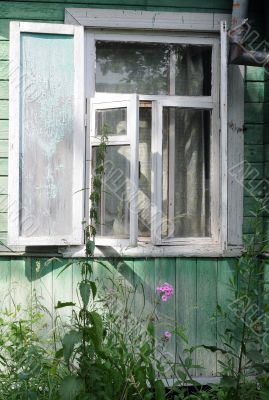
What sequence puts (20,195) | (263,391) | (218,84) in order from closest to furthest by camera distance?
(263,391), (20,195), (218,84)

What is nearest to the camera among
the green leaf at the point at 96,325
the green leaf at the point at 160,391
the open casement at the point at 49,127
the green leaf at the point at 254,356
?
the green leaf at the point at 96,325

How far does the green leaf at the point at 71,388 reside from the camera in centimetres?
294

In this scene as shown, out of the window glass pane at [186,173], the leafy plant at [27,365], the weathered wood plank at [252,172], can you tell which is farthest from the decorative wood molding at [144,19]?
the leafy plant at [27,365]

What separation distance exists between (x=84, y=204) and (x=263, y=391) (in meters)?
1.77

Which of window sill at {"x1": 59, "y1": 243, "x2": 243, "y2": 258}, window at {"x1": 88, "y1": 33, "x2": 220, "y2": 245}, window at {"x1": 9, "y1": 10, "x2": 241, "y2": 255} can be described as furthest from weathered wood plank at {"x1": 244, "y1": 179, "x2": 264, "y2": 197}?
window sill at {"x1": 59, "y1": 243, "x2": 243, "y2": 258}

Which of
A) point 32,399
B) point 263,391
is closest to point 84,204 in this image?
point 32,399

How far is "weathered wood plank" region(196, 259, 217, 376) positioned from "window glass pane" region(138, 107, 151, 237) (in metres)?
0.44

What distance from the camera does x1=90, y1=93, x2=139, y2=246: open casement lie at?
4.48 meters

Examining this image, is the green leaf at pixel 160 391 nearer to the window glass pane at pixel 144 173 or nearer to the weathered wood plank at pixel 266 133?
the window glass pane at pixel 144 173

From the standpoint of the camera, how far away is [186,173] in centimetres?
467

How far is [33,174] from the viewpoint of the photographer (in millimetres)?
4387

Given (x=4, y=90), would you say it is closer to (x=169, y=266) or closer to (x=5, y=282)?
(x=5, y=282)

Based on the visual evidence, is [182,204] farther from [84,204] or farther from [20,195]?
[20,195]

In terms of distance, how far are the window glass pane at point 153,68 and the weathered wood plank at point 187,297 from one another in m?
1.17
